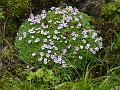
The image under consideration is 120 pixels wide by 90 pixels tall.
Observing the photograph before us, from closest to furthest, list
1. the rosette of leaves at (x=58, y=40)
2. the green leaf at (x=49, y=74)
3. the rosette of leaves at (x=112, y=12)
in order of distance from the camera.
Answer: the green leaf at (x=49, y=74) < the rosette of leaves at (x=58, y=40) < the rosette of leaves at (x=112, y=12)

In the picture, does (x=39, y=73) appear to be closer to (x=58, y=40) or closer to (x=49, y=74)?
(x=49, y=74)

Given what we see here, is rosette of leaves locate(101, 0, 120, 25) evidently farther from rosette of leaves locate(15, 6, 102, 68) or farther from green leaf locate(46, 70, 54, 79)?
green leaf locate(46, 70, 54, 79)

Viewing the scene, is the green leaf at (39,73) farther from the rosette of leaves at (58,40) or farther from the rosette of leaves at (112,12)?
the rosette of leaves at (112,12)

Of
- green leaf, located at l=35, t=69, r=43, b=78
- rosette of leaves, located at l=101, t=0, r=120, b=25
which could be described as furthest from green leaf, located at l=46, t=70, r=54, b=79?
rosette of leaves, located at l=101, t=0, r=120, b=25

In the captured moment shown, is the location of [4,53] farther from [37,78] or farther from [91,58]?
[91,58]

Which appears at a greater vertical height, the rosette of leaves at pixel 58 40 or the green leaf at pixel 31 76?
the rosette of leaves at pixel 58 40

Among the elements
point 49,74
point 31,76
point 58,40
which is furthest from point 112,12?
point 31,76

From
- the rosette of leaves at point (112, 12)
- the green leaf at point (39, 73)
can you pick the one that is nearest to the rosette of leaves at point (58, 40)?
the green leaf at point (39, 73)

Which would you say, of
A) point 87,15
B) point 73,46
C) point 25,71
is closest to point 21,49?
point 25,71
